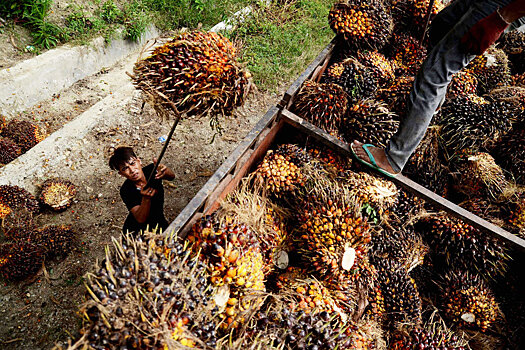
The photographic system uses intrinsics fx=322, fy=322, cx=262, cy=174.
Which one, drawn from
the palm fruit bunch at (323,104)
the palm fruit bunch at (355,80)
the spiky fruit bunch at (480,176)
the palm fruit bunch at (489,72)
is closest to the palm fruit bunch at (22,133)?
the palm fruit bunch at (323,104)

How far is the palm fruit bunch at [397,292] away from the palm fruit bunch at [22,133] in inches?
Result: 161

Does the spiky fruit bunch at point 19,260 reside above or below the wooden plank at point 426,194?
below

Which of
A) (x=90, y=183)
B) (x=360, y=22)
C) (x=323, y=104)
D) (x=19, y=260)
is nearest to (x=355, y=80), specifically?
(x=323, y=104)

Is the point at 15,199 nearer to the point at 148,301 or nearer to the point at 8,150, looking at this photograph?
the point at 8,150

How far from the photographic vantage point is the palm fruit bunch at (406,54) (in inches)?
149

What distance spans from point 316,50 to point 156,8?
2.96 m

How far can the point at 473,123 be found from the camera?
10.1 feet

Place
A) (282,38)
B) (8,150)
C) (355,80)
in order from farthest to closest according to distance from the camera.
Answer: (282,38) < (8,150) < (355,80)

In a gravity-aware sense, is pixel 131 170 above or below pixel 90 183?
above

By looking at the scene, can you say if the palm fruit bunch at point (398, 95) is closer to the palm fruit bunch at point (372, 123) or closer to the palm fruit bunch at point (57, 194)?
the palm fruit bunch at point (372, 123)

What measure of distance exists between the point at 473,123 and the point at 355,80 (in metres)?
1.19

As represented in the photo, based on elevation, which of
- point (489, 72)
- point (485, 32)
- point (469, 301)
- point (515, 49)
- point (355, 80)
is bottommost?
point (469, 301)

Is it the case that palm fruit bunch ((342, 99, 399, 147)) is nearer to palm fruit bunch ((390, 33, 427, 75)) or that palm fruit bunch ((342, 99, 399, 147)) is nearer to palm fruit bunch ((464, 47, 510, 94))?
palm fruit bunch ((390, 33, 427, 75))

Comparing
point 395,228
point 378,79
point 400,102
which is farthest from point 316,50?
point 395,228
